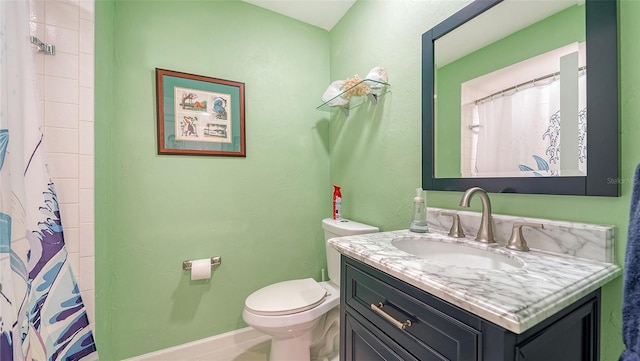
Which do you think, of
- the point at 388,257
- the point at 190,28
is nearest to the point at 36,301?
the point at 388,257

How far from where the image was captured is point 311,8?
1.74 meters

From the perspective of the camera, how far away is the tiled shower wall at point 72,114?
3.30ft

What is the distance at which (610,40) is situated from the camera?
26.7 inches

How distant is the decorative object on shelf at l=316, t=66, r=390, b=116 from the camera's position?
1.41 m

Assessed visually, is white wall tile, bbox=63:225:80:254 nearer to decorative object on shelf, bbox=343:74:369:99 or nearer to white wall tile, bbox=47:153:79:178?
white wall tile, bbox=47:153:79:178

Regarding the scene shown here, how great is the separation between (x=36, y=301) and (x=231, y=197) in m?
0.94

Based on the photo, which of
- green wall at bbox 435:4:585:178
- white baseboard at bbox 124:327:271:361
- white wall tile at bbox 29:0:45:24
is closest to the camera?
green wall at bbox 435:4:585:178

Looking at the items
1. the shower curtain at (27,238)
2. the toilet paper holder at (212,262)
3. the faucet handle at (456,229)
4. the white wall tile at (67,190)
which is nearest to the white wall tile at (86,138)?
the white wall tile at (67,190)

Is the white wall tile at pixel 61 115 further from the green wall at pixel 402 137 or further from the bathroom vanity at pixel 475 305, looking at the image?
the green wall at pixel 402 137

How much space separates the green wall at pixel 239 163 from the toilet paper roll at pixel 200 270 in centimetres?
8

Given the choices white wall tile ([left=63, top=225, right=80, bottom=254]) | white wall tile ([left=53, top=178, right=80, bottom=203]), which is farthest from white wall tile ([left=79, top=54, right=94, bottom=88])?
white wall tile ([left=63, top=225, right=80, bottom=254])

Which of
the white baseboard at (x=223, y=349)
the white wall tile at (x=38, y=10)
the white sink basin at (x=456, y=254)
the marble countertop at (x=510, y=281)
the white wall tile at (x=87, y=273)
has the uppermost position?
the white wall tile at (x=38, y=10)

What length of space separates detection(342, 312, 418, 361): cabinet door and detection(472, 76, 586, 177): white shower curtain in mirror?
2.35 feet

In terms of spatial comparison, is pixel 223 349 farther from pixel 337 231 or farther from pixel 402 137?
pixel 402 137
